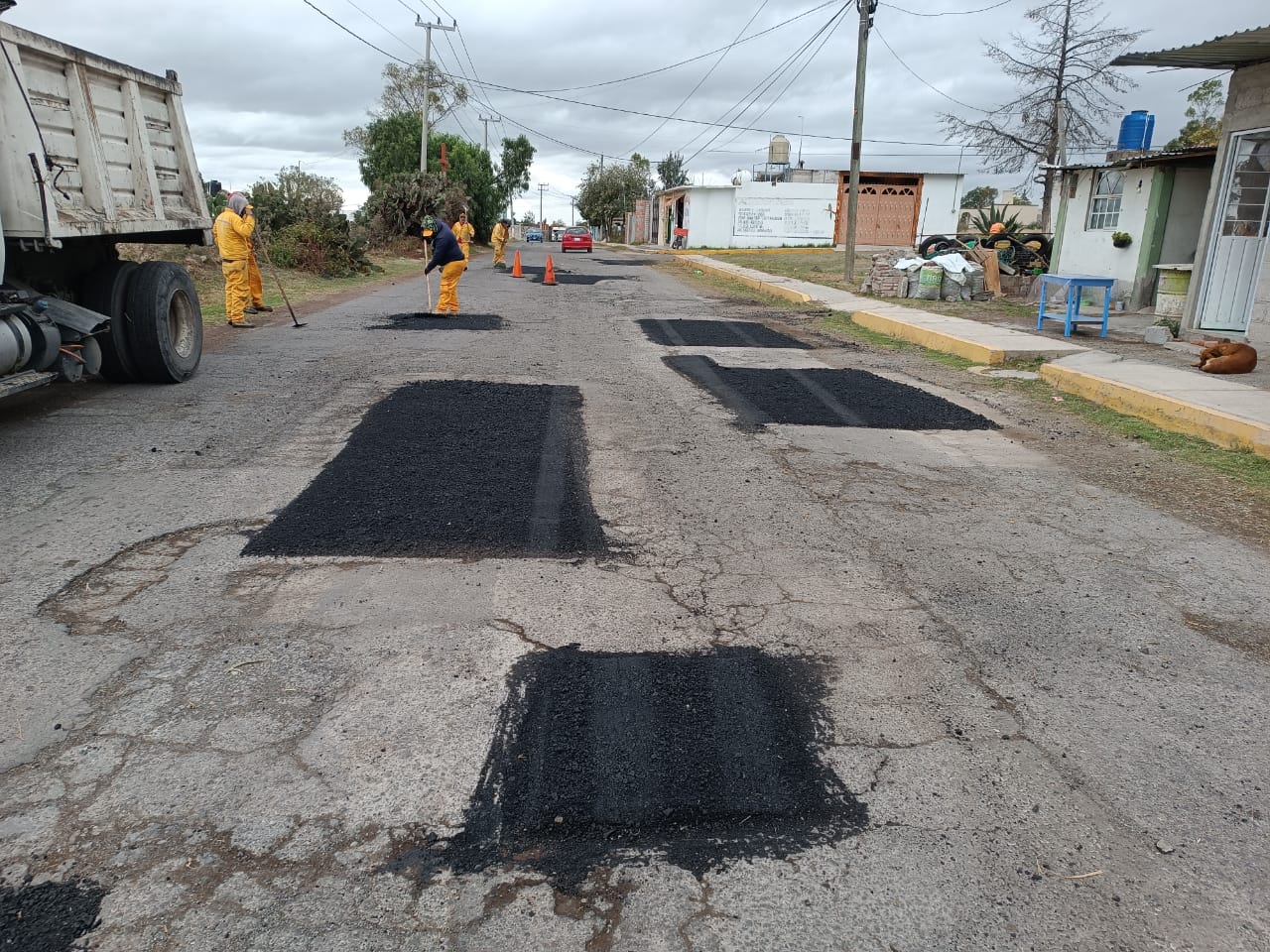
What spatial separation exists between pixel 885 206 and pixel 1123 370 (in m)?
44.7

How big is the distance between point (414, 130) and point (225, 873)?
195 ft

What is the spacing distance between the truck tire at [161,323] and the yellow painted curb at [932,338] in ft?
29.3

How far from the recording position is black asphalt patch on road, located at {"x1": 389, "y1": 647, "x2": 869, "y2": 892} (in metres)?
2.47

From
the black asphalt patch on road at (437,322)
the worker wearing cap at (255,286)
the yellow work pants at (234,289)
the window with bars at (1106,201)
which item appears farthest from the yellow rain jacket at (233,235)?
the window with bars at (1106,201)

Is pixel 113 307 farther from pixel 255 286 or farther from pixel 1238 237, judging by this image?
pixel 1238 237

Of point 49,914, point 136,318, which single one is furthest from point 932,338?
point 49,914

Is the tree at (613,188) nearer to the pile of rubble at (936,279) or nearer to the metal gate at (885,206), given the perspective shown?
the metal gate at (885,206)

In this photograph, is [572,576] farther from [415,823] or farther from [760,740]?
[415,823]

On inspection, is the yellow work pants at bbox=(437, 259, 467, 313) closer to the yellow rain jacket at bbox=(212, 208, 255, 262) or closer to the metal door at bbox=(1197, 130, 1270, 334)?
the yellow rain jacket at bbox=(212, 208, 255, 262)

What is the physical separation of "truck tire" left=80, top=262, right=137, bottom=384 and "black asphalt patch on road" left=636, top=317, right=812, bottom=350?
21.1 ft

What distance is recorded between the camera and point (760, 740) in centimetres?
297

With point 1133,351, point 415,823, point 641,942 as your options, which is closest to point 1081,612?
point 641,942

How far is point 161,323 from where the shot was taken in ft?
26.8

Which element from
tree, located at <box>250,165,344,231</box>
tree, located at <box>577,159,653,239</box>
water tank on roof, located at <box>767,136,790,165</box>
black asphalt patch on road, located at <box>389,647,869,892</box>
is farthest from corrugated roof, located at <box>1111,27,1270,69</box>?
tree, located at <box>577,159,653,239</box>
